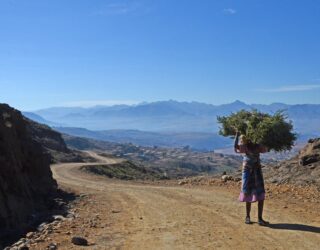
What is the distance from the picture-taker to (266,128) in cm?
2112

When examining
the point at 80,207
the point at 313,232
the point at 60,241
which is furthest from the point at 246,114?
the point at 60,241

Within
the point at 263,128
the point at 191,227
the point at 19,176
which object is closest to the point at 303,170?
the point at 263,128

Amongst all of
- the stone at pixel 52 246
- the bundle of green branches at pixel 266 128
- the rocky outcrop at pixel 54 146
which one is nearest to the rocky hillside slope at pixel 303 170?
the bundle of green branches at pixel 266 128

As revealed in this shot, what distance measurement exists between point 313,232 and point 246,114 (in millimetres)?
9927

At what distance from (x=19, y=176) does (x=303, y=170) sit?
44.3 feet

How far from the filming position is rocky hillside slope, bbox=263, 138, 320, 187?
23855 millimetres

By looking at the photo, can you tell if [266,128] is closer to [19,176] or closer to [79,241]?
[19,176]

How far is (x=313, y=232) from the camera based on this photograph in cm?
1298

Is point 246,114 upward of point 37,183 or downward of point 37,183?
upward

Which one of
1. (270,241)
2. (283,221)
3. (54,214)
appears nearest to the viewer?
(270,241)

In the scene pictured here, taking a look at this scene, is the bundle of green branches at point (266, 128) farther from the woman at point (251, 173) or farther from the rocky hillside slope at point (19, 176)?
the rocky hillside slope at point (19, 176)

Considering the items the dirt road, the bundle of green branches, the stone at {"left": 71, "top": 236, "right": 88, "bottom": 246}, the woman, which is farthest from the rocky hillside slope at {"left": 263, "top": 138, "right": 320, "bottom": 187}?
the stone at {"left": 71, "top": 236, "right": 88, "bottom": 246}

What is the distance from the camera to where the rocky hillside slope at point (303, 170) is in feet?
78.3

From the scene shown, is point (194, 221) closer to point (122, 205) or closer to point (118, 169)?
point (122, 205)
